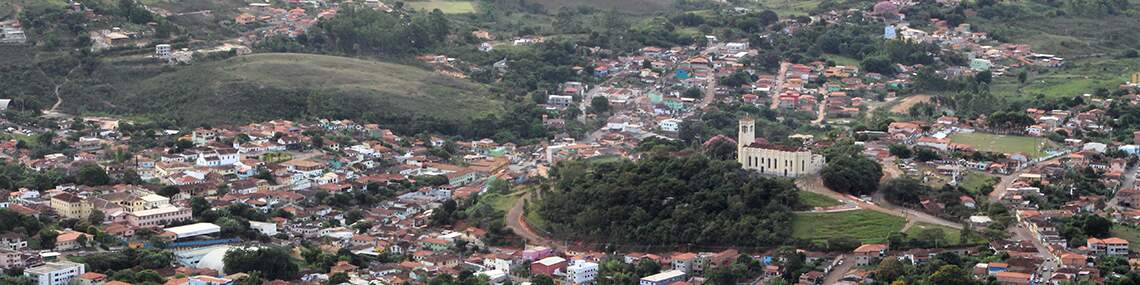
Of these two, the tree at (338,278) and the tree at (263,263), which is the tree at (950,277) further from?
the tree at (263,263)

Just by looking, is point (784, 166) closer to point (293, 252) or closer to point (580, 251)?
point (580, 251)

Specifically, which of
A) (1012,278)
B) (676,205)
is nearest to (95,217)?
(676,205)

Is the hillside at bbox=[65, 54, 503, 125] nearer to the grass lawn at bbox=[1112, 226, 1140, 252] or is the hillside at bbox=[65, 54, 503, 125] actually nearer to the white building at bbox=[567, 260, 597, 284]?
the white building at bbox=[567, 260, 597, 284]

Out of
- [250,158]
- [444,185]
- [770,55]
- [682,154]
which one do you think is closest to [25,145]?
[250,158]

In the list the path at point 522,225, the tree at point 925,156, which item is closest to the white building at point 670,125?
the path at point 522,225

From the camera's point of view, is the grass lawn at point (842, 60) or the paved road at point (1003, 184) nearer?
the paved road at point (1003, 184)

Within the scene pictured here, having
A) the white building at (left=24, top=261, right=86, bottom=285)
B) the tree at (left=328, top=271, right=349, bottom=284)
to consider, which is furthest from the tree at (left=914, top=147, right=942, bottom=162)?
the white building at (left=24, top=261, right=86, bottom=285)
